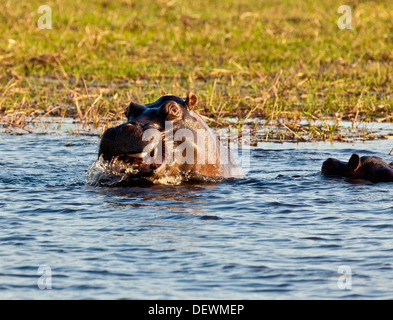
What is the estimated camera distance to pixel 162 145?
716cm

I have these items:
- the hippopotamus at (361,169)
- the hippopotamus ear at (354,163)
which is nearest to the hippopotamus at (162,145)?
the hippopotamus at (361,169)

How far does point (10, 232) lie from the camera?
231 inches

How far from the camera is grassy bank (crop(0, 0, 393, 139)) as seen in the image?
11.8 m

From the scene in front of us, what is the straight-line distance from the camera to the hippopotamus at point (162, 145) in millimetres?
6914

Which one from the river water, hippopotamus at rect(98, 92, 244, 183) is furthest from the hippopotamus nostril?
the river water

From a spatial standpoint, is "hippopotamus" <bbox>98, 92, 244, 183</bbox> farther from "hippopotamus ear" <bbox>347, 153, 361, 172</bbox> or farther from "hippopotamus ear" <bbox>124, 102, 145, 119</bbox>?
"hippopotamus ear" <bbox>347, 153, 361, 172</bbox>

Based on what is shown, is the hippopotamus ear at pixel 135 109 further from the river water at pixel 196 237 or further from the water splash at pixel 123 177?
the river water at pixel 196 237

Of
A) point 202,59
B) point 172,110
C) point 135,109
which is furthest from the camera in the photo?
point 202,59

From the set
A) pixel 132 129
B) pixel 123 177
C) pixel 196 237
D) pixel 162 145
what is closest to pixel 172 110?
pixel 162 145

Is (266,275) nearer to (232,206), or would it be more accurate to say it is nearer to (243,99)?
(232,206)

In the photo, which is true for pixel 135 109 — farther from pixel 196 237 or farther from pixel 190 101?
pixel 196 237

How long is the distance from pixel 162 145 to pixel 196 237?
1.55 metres
